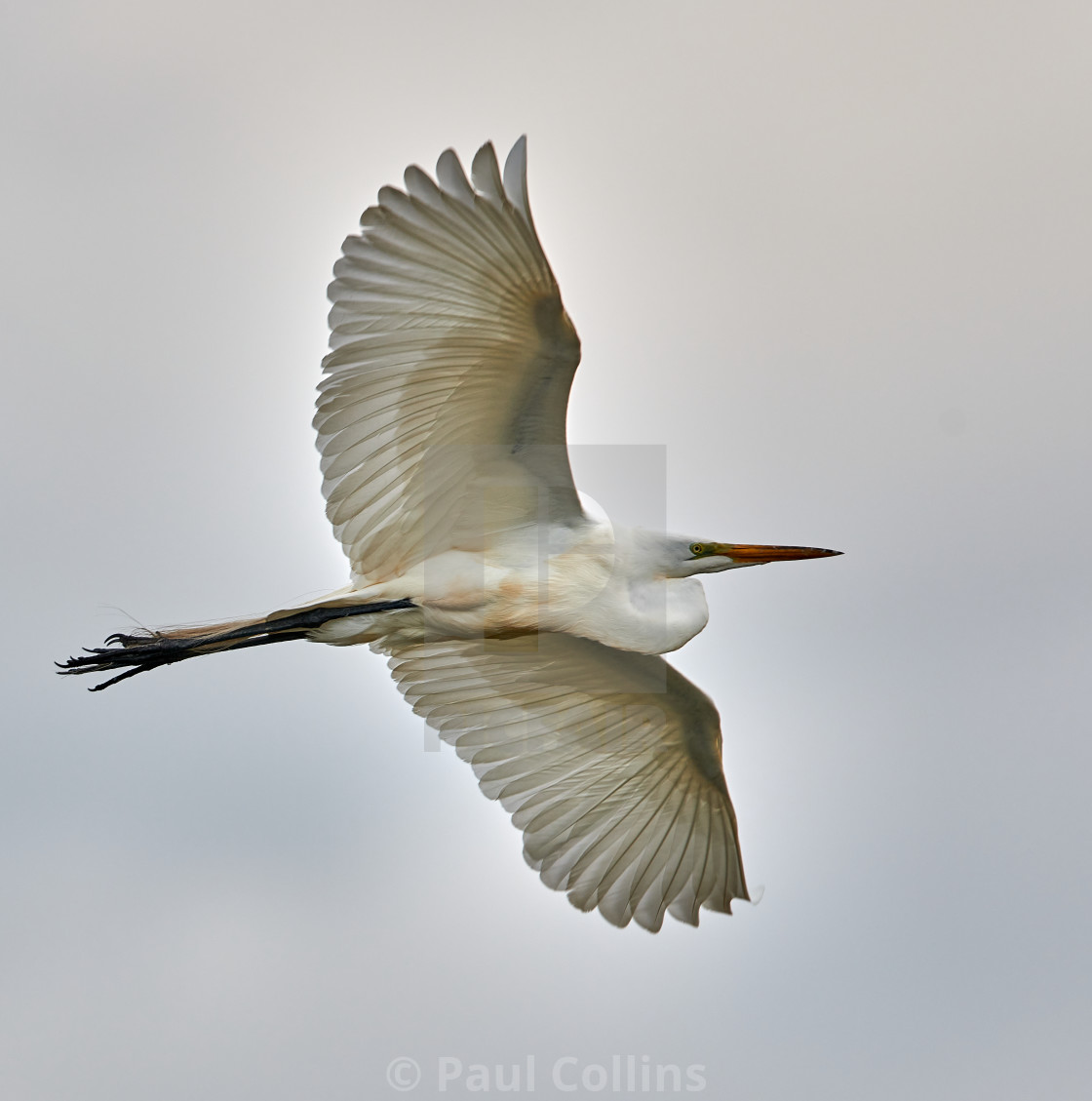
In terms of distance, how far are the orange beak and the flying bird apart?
0.01 m

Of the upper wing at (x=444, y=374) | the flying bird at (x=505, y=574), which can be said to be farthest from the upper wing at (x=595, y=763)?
the upper wing at (x=444, y=374)

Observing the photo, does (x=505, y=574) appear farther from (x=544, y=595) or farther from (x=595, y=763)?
(x=595, y=763)

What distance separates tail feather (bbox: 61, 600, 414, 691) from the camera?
286 inches

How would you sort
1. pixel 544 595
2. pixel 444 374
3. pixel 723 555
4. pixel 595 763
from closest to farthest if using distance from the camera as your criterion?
pixel 444 374
pixel 544 595
pixel 723 555
pixel 595 763

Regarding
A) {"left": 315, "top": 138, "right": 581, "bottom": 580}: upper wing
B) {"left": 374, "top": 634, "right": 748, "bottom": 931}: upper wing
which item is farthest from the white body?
{"left": 374, "top": 634, "right": 748, "bottom": 931}: upper wing

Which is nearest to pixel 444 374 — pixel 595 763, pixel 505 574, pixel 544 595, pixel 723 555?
pixel 505 574

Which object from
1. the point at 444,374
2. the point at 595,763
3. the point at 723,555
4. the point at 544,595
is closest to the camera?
the point at 444,374

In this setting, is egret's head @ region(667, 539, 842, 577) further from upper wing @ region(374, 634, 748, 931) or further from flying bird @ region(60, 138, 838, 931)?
upper wing @ region(374, 634, 748, 931)

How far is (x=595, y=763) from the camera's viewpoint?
823 centimetres

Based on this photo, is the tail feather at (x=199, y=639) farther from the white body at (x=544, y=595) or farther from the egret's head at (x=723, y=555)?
the egret's head at (x=723, y=555)

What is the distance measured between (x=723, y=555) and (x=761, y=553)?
0.26 metres

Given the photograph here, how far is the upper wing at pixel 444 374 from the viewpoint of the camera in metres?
6.17

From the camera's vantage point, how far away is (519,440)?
272 inches

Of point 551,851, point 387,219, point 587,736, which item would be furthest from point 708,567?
point 387,219
